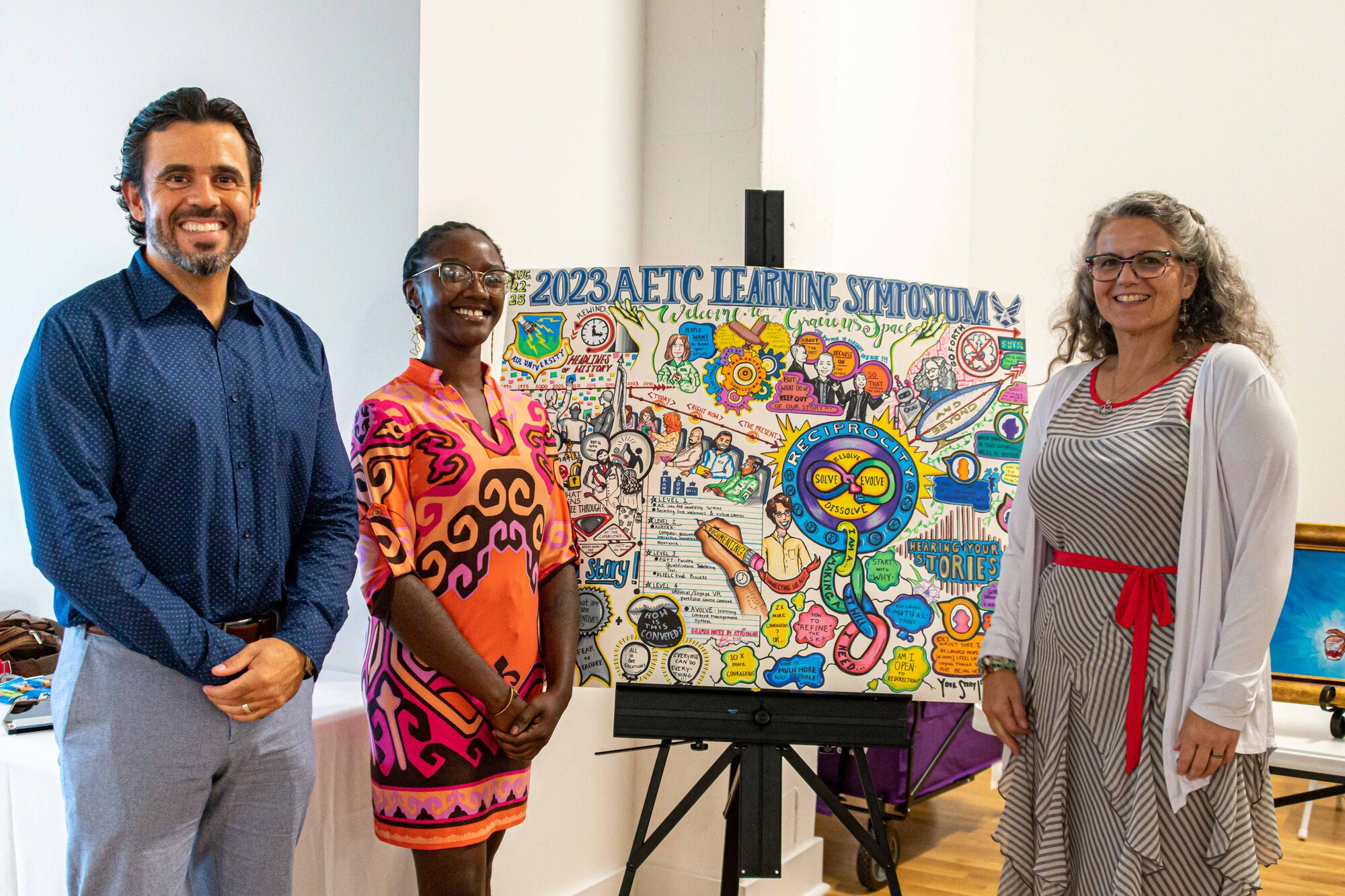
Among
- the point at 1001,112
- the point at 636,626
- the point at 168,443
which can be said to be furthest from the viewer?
the point at 1001,112

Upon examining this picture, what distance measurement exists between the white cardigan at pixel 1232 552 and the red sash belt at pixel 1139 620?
3 centimetres

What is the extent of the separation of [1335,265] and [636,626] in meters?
3.91

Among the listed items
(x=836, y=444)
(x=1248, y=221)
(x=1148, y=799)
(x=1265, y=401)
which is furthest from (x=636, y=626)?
(x=1248, y=221)

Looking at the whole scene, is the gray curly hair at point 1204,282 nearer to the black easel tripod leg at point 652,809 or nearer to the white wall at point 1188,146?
the black easel tripod leg at point 652,809

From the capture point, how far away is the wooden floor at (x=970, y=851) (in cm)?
324

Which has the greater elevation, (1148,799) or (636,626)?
(636,626)

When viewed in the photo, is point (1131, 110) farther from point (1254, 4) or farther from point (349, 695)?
point (349, 695)

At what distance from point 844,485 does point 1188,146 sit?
140 inches

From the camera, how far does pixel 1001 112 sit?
16.6ft

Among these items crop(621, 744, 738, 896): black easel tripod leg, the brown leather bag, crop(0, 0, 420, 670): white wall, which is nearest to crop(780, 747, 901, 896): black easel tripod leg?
crop(621, 744, 738, 896): black easel tripod leg

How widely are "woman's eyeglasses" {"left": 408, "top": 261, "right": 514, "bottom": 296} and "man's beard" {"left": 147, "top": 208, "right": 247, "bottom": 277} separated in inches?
15.6

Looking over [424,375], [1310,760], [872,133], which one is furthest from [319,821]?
[872,133]

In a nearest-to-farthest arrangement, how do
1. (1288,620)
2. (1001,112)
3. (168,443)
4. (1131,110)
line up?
(168,443) → (1288,620) → (1131,110) → (1001,112)

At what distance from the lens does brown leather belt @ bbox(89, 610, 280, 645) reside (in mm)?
1432
